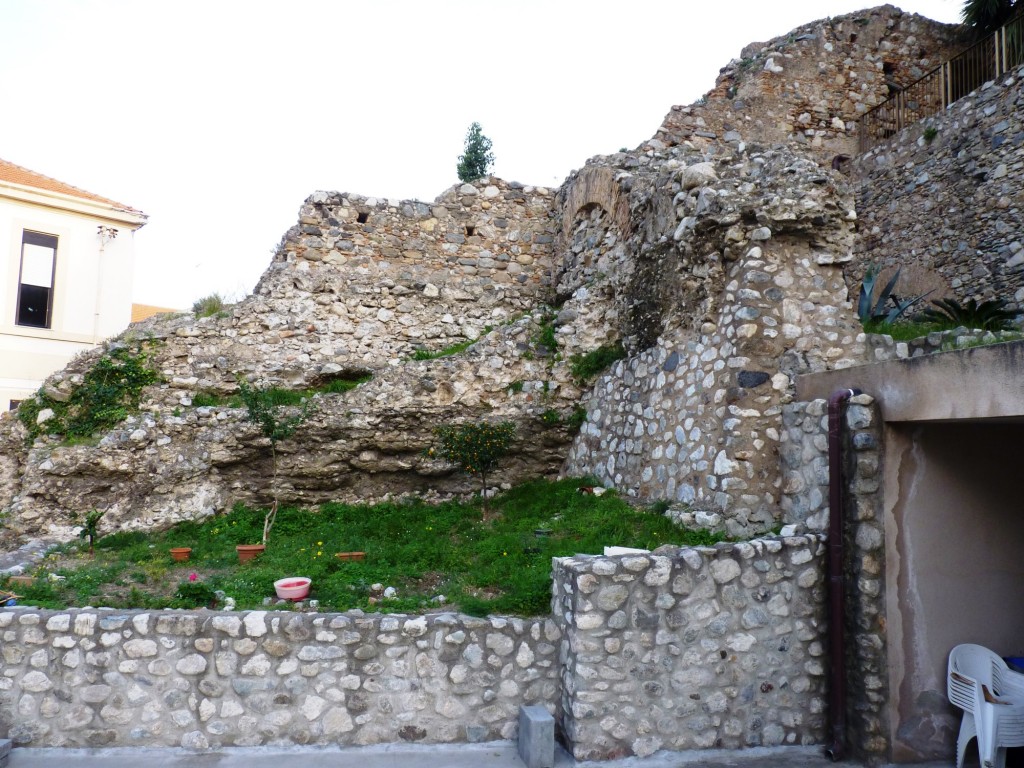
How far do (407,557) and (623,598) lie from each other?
255 centimetres

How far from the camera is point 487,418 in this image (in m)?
9.01

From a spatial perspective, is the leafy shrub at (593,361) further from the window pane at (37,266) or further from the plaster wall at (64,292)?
the window pane at (37,266)

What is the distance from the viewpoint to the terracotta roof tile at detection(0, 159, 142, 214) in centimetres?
1602

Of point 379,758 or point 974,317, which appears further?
point 974,317

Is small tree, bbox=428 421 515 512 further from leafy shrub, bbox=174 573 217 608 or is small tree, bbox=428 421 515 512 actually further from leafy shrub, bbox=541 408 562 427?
Answer: leafy shrub, bbox=174 573 217 608

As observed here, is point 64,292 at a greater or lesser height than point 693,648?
greater

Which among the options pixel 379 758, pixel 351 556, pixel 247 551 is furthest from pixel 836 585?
pixel 247 551

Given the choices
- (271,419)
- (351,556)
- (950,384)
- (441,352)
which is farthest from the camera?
(441,352)

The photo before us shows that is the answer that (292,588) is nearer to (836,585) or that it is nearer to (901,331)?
(836,585)

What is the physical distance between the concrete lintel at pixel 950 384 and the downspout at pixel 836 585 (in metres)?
0.23

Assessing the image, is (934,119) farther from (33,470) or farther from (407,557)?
(33,470)

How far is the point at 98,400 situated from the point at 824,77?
13555mm

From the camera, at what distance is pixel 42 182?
1656cm

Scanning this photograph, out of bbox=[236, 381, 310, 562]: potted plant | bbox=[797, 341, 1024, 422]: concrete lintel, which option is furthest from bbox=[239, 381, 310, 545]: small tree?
bbox=[797, 341, 1024, 422]: concrete lintel
